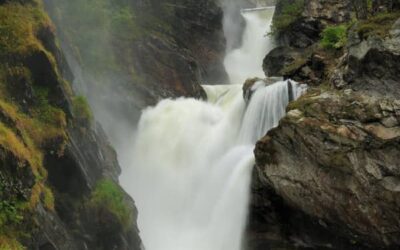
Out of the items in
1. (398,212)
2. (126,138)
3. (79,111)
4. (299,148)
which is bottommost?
(126,138)

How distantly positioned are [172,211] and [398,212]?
11.7 meters

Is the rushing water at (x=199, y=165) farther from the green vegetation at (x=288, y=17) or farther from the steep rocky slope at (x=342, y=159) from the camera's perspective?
the green vegetation at (x=288, y=17)

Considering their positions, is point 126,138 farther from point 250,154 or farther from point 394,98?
point 394,98

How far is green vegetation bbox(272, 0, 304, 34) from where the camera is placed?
31.8 m

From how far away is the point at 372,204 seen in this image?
15.0 m

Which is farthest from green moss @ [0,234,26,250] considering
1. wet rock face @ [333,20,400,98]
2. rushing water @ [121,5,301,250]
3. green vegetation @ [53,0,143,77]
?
green vegetation @ [53,0,143,77]

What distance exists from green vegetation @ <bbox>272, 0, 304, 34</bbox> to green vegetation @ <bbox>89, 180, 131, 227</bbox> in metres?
20.1

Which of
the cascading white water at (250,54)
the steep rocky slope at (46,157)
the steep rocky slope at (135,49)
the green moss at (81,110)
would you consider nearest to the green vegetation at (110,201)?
the steep rocky slope at (46,157)

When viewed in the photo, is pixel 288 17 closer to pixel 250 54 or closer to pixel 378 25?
pixel 250 54

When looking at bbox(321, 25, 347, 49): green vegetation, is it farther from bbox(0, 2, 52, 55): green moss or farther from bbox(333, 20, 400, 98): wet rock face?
bbox(0, 2, 52, 55): green moss

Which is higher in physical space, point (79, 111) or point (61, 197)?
point (79, 111)

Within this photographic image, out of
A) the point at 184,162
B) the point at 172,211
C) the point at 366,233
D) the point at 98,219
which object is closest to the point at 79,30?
the point at 184,162

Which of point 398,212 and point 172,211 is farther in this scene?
point 172,211

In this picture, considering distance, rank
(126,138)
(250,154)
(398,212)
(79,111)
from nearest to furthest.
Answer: (398,212) < (79,111) < (250,154) < (126,138)
